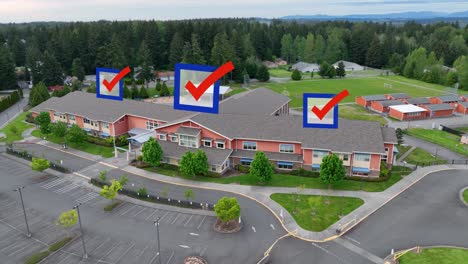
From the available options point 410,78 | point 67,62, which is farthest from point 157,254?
point 410,78

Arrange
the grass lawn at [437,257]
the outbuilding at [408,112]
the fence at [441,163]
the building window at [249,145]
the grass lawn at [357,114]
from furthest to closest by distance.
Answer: the grass lawn at [357,114], the outbuilding at [408,112], the fence at [441,163], the building window at [249,145], the grass lawn at [437,257]

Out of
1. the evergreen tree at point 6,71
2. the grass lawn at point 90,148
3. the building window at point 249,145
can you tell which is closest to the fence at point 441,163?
the building window at point 249,145

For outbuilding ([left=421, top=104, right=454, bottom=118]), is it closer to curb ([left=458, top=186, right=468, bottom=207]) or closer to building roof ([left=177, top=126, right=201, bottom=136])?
curb ([left=458, top=186, right=468, bottom=207])

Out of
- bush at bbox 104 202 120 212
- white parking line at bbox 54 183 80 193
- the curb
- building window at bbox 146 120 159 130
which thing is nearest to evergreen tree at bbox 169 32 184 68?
building window at bbox 146 120 159 130

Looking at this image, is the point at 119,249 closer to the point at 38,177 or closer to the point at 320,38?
the point at 38,177

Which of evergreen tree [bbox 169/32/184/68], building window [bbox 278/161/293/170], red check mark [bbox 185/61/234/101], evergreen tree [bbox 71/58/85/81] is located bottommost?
building window [bbox 278/161/293/170]

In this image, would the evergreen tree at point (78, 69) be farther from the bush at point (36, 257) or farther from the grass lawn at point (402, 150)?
the grass lawn at point (402, 150)
